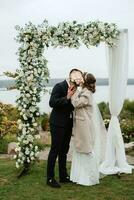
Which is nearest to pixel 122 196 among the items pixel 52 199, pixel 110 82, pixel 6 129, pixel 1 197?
pixel 52 199

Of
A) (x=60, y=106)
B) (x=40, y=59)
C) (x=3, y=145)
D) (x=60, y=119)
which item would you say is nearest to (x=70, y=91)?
(x=60, y=106)

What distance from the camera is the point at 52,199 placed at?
294 inches

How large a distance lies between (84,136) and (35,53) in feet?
5.76

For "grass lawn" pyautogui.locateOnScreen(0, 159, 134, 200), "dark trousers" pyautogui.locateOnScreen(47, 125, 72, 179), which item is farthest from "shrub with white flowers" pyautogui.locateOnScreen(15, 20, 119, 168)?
"dark trousers" pyautogui.locateOnScreen(47, 125, 72, 179)

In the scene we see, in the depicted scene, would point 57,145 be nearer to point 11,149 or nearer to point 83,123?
point 83,123

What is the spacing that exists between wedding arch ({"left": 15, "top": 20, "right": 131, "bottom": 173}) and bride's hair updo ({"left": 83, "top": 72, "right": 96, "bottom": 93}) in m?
0.91

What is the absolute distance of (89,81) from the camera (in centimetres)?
820

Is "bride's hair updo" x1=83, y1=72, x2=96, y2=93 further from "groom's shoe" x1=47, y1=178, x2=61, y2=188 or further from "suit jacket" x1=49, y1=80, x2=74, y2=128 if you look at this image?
"groom's shoe" x1=47, y1=178, x2=61, y2=188

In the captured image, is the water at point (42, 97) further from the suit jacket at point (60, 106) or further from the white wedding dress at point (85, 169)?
the white wedding dress at point (85, 169)

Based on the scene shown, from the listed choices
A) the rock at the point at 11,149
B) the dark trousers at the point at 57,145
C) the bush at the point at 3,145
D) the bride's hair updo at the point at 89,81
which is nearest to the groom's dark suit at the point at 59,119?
the dark trousers at the point at 57,145

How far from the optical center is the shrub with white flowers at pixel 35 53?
8875 mm

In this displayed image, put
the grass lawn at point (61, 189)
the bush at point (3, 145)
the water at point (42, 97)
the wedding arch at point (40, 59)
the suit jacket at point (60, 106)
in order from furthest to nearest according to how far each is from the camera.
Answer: the bush at point (3, 145) → the water at point (42, 97) → the wedding arch at point (40, 59) → the suit jacket at point (60, 106) → the grass lawn at point (61, 189)

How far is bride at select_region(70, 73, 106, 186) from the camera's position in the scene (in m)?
8.15

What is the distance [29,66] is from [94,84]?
4.29ft
